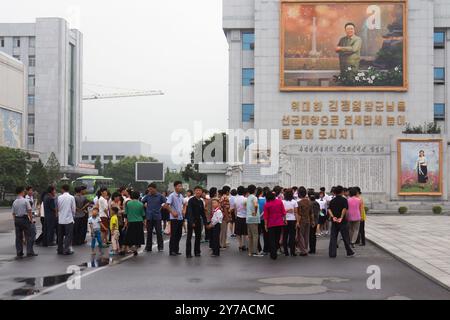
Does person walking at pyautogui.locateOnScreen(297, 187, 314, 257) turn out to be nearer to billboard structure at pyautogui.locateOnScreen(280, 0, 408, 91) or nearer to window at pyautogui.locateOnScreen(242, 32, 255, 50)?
billboard structure at pyautogui.locateOnScreen(280, 0, 408, 91)

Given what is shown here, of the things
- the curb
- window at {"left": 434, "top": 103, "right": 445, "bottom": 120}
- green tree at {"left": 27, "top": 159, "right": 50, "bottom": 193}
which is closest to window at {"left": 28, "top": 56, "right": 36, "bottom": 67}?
green tree at {"left": 27, "top": 159, "right": 50, "bottom": 193}

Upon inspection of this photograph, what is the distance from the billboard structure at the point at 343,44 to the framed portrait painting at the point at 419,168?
870cm

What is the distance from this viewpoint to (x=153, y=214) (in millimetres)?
18219

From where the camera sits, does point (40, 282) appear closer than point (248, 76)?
Yes

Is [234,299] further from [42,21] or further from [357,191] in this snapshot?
[42,21]

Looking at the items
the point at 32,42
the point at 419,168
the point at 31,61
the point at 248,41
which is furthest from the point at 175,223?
the point at 32,42

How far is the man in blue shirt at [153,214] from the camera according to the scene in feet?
59.7

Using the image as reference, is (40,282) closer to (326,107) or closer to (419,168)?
(419,168)

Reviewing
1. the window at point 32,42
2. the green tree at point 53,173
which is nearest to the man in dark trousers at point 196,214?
the green tree at point 53,173

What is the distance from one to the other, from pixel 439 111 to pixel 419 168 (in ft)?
51.1

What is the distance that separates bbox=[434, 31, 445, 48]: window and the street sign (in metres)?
31.3

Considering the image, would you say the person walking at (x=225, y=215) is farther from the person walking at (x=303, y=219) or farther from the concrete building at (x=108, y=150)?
the concrete building at (x=108, y=150)

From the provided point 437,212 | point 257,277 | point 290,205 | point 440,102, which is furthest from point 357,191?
point 440,102
